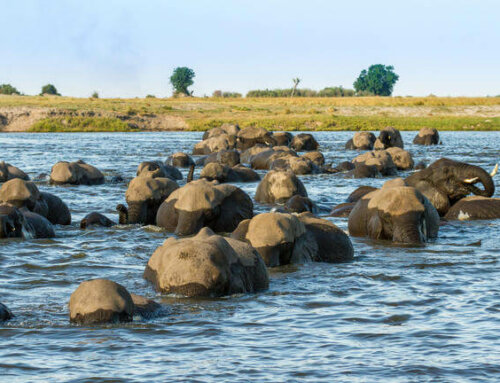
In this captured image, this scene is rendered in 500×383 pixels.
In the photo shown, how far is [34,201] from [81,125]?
2333 inches

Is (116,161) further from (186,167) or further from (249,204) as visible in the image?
(249,204)

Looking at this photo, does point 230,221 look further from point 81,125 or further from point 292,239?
point 81,125

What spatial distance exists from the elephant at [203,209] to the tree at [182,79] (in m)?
120

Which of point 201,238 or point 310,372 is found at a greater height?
point 201,238

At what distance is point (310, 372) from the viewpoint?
7973mm

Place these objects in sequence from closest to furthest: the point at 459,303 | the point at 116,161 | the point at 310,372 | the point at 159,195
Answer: the point at 310,372 → the point at 459,303 → the point at 159,195 → the point at 116,161

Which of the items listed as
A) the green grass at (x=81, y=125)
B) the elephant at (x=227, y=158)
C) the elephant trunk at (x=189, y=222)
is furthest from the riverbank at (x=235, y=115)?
the elephant trunk at (x=189, y=222)

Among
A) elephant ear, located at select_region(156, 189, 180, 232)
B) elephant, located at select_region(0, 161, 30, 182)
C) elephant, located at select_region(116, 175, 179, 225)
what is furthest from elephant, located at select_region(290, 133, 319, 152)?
elephant ear, located at select_region(156, 189, 180, 232)

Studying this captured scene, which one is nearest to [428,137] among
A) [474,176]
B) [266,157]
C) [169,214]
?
[266,157]

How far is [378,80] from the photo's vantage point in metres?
146

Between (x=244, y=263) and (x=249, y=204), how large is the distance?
635 centimetres

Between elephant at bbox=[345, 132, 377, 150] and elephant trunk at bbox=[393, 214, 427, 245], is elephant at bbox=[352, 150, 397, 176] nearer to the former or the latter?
elephant at bbox=[345, 132, 377, 150]

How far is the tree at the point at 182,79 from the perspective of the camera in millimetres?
136375

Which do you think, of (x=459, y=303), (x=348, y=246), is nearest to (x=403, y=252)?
(x=348, y=246)
